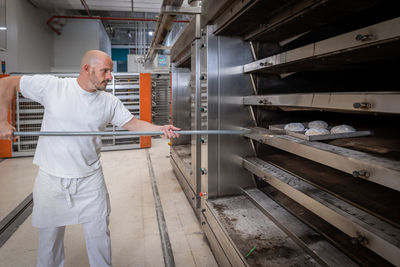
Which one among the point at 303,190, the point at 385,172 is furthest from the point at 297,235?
the point at 385,172

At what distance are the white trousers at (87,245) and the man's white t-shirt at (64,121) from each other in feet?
1.22

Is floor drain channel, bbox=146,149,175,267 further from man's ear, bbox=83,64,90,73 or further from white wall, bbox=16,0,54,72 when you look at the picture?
white wall, bbox=16,0,54,72

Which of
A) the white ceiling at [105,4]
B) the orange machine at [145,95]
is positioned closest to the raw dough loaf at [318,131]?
the orange machine at [145,95]

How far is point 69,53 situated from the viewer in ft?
27.0

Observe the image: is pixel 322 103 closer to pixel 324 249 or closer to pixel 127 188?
pixel 324 249

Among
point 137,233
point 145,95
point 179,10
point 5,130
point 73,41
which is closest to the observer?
point 5,130

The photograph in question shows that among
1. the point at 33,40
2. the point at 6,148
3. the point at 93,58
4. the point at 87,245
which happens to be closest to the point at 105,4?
the point at 33,40

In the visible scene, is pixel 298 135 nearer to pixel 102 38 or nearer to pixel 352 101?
pixel 352 101

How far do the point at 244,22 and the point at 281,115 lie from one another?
0.92 m

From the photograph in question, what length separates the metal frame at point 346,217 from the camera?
3.21ft

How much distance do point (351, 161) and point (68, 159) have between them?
1.52 m

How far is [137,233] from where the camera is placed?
2.42m

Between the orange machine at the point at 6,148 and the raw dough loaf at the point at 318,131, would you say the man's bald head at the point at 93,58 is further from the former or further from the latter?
the orange machine at the point at 6,148

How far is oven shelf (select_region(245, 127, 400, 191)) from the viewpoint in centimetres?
94
